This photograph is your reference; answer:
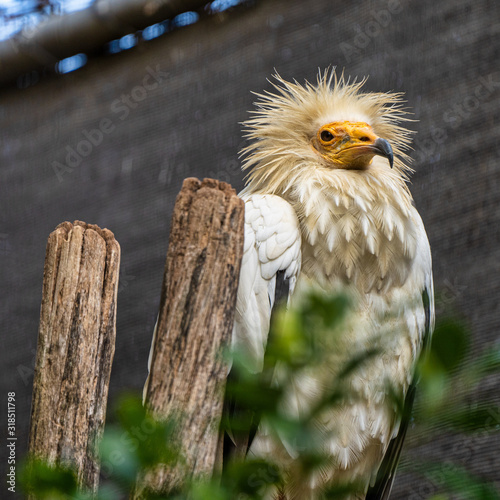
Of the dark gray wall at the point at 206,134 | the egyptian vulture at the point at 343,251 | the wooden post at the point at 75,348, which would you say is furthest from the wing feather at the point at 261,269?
the dark gray wall at the point at 206,134

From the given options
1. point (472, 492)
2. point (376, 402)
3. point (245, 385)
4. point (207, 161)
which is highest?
point (207, 161)

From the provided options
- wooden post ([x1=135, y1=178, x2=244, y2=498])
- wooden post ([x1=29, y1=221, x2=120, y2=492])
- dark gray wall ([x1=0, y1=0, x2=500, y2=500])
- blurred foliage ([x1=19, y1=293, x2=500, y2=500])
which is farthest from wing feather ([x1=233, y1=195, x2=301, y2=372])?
blurred foliage ([x1=19, y1=293, x2=500, y2=500])

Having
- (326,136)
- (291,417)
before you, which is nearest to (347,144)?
(326,136)

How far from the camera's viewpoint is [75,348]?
1.42 meters

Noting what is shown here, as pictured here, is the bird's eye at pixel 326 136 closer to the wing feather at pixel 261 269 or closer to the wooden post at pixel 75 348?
the wing feather at pixel 261 269

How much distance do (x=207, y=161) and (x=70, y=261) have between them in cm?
158

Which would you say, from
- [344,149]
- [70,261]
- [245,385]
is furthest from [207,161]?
[245,385]

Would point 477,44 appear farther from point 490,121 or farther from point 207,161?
point 207,161

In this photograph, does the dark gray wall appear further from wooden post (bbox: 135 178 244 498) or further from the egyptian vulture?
wooden post (bbox: 135 178 244 498)

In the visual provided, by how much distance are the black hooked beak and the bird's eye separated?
152mm

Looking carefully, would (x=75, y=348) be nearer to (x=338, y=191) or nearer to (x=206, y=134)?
(x=338, y=191)

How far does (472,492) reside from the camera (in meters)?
0.49

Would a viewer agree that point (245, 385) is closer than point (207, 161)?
Yes

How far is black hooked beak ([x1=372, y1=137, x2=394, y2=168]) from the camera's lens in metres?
2.00
